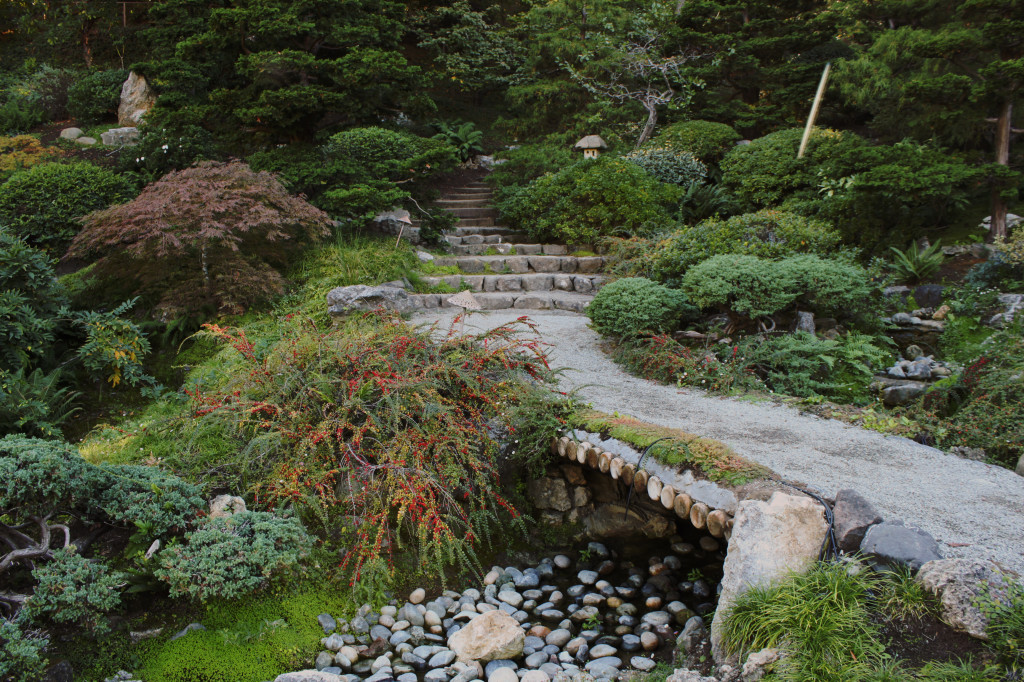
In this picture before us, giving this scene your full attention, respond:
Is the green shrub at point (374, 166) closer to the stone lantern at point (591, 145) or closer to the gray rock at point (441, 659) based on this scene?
the stone lantern at point (591, 145)

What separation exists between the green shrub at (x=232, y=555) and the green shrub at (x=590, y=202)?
20.8 ft

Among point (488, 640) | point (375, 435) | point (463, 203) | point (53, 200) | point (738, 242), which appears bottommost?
point (488, 640)

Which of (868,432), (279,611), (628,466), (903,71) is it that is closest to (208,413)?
(279,611)

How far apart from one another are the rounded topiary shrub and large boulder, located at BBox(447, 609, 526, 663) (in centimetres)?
310

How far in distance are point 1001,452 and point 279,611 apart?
14.5ft

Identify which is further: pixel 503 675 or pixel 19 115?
pixel 19 115

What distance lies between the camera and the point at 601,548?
4.00 m

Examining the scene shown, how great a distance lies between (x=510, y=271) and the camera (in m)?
8.98

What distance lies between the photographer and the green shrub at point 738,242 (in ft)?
21.7

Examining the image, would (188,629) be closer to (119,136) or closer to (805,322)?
(805,322)

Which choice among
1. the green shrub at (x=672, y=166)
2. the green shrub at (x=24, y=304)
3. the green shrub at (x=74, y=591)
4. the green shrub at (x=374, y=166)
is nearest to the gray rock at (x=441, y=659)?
the green shrub at (x=74, y=591)

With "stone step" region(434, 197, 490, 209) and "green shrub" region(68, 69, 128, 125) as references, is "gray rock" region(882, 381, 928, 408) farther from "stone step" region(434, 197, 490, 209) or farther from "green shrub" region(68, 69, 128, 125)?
"green shrub" region(68, 69, 128, 125)

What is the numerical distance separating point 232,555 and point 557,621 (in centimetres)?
172

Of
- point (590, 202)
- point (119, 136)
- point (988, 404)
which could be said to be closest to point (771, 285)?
point (988, 404)
